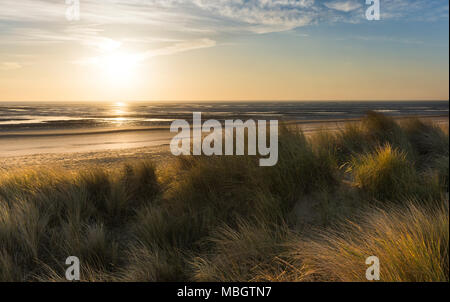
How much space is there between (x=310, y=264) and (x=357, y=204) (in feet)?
6.10

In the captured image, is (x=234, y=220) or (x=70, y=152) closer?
(x=234, y=220)

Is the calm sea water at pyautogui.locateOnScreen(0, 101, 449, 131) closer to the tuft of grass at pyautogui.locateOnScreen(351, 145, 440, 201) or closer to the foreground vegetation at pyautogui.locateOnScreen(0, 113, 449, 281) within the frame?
the tuft of grass at pyautogui.locateOnScreen(351, 145, 440, 201)

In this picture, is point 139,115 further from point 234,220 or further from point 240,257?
point 240,257

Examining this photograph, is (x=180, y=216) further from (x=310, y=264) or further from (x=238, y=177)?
(x=310, y=264)

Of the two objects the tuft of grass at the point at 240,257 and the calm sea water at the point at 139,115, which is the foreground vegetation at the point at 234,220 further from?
the calm sea water at the point at 139,115

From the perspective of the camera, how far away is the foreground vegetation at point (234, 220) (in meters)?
3.43

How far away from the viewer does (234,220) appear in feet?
16.5

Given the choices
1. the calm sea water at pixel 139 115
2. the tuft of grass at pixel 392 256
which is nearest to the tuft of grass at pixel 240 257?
the tuft of grass at pixel 392 256

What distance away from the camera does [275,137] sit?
22.0 ft

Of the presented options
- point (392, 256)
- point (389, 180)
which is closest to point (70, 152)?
point (389, 180)

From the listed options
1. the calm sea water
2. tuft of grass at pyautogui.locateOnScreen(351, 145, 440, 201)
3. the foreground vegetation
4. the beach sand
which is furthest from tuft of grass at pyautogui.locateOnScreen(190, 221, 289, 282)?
the calm sea water

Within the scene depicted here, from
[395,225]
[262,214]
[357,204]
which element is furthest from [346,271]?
[357,204]
